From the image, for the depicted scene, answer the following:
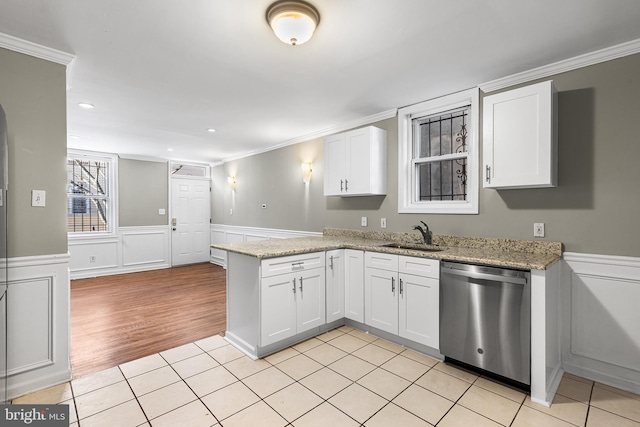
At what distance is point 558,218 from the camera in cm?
249

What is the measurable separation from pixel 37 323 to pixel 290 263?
6.12ft

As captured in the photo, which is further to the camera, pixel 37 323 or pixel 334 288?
pixel 334 288

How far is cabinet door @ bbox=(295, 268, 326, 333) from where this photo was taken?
9.50 ft

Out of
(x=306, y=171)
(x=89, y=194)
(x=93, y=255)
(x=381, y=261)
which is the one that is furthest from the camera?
(x=89, y=194)

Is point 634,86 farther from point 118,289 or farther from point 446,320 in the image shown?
point 118,289

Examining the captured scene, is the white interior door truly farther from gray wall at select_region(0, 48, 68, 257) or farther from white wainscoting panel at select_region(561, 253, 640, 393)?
white wainscoting panel at select_region(561, 253, 640, 393)

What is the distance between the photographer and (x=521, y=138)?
241cm

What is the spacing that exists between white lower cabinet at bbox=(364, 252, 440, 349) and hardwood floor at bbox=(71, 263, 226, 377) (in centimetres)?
163

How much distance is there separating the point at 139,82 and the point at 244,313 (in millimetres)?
2278

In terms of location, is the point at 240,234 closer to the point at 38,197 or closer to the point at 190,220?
the point at 190,220

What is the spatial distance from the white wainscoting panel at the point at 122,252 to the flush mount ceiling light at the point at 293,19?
19.0ft

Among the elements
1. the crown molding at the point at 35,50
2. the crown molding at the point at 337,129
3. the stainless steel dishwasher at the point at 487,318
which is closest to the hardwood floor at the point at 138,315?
the stainless steel dishwasher at the point at 487,318

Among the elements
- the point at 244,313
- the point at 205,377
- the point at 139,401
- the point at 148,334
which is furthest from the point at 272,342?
the point at 148,334

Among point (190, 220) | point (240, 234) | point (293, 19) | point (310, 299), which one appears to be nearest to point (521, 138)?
point (293, 19)
